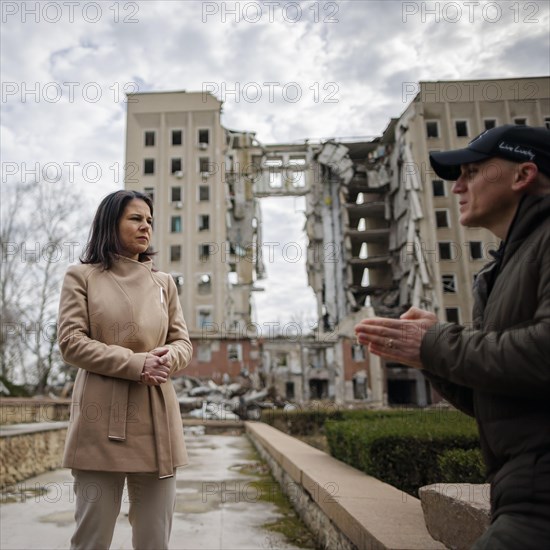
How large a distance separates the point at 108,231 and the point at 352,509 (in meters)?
2.16

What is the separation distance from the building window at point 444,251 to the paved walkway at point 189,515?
1246 inches

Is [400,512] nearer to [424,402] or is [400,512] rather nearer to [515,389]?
[515,389]

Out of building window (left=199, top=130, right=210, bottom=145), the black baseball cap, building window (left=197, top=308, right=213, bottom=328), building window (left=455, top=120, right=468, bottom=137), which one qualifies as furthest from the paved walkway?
building window (left=455, top=120, right=468, bottom=137)

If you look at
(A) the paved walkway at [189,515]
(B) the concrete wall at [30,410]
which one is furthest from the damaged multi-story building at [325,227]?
(A) the paved walkway at [189,515]

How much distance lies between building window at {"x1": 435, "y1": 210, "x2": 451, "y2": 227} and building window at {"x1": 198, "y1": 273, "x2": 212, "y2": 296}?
1661cm

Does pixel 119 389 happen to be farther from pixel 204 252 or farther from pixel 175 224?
pixel 175 224

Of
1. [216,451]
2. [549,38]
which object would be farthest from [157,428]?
[216,451]

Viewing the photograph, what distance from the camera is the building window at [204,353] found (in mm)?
33656

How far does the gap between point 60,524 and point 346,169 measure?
38670 mm

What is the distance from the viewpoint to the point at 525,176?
1450mm

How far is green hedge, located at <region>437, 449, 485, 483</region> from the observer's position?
3.52 m

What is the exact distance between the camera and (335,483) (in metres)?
4.10

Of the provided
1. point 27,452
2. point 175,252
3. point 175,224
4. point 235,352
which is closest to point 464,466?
point 27,452

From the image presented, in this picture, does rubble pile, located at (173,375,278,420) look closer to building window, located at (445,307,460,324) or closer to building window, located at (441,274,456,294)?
building window, located at (445,307,460,324)
